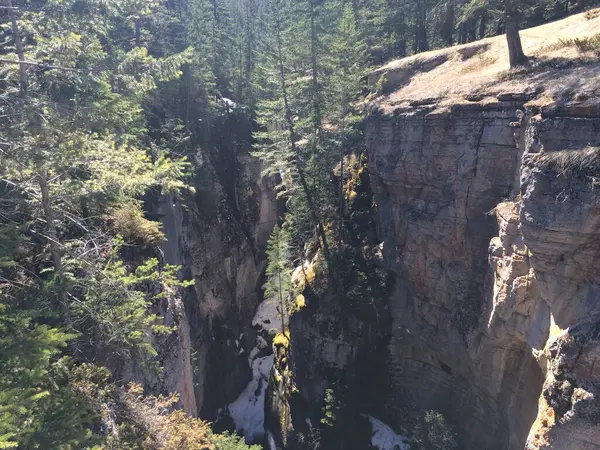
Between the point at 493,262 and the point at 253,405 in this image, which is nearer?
the point at 493,262

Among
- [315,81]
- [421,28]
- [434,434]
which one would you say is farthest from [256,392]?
[421,28]

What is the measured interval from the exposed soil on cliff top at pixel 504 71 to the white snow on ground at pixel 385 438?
15.8m

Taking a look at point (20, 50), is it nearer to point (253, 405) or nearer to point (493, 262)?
point (493, 262)

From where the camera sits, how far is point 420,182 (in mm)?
18094

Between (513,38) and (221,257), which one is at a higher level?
(513,38)

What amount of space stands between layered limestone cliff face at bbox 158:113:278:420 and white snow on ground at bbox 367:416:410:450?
9.70m

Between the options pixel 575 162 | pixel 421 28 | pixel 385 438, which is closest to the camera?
pixel 575 162

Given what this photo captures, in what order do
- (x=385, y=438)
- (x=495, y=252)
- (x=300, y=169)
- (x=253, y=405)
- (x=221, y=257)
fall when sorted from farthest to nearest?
1. (x=253, y=405)
2. (x=221, y=257)
3. (x=300, y=169)
4. (x=385, y=438)
5. (x=495, y=252)

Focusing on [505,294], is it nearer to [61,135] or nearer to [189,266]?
[61,135]

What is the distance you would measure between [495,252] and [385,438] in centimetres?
1141

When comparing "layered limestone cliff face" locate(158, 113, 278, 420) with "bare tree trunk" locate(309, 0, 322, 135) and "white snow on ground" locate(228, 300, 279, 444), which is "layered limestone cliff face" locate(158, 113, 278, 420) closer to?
"white snow on ground" locate(228, 300, 279, 444)

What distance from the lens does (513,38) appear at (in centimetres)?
1620

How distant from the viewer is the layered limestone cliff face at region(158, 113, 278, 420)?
23750mm

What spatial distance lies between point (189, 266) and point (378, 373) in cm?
1228
